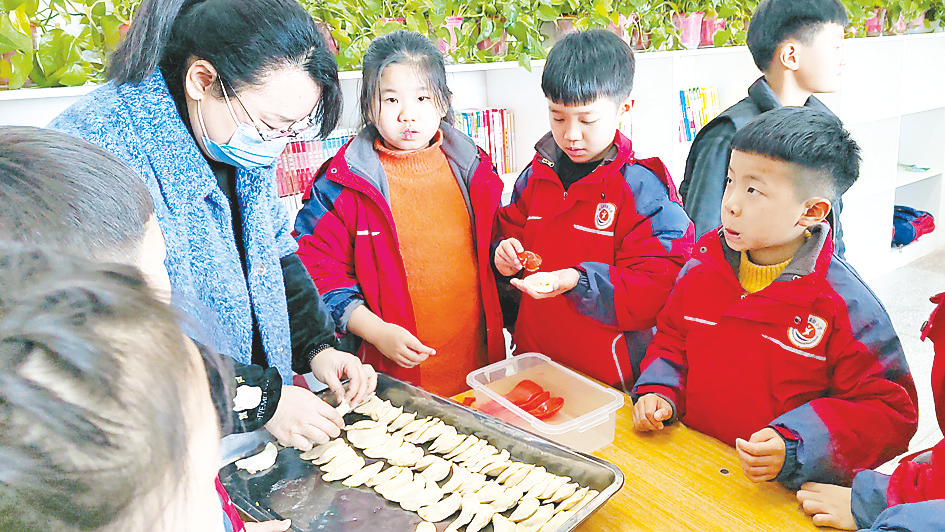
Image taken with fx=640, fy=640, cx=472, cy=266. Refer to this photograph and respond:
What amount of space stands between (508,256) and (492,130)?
1.74m

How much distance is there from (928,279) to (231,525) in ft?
17.4

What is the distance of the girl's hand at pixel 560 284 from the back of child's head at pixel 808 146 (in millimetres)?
464

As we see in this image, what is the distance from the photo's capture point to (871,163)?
484cm

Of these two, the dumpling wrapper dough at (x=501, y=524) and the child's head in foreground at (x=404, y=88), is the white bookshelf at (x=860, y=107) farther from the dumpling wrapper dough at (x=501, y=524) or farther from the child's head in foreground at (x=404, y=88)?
the dumpling wrapper dough at (x=501, y=524)

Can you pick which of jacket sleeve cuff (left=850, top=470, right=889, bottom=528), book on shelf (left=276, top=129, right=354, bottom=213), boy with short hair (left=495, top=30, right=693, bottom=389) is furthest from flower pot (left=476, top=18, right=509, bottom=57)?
jacket sleeve cuff (left=850, top=470, right=889, bottom=528)

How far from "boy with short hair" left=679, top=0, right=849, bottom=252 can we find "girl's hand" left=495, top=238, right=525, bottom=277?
0.61 meters

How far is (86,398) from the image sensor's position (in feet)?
1.00

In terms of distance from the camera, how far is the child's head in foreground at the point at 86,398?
295 mm

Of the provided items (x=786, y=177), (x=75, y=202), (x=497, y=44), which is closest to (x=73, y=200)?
(x=75, y=202)

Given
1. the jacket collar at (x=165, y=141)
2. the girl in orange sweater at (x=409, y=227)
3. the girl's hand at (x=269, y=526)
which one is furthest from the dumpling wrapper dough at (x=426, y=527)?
the jacket collar at (x=165, y=141)

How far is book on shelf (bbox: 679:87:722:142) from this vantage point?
155 inches

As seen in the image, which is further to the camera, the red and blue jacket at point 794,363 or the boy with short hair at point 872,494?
the red and blue jacket at point 794,363

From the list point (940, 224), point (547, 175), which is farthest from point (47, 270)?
point (940, 224)

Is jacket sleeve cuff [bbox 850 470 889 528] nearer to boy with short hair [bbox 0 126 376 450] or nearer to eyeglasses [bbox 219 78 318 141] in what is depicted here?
boy with short hair [bbox 0 126 376 450]
